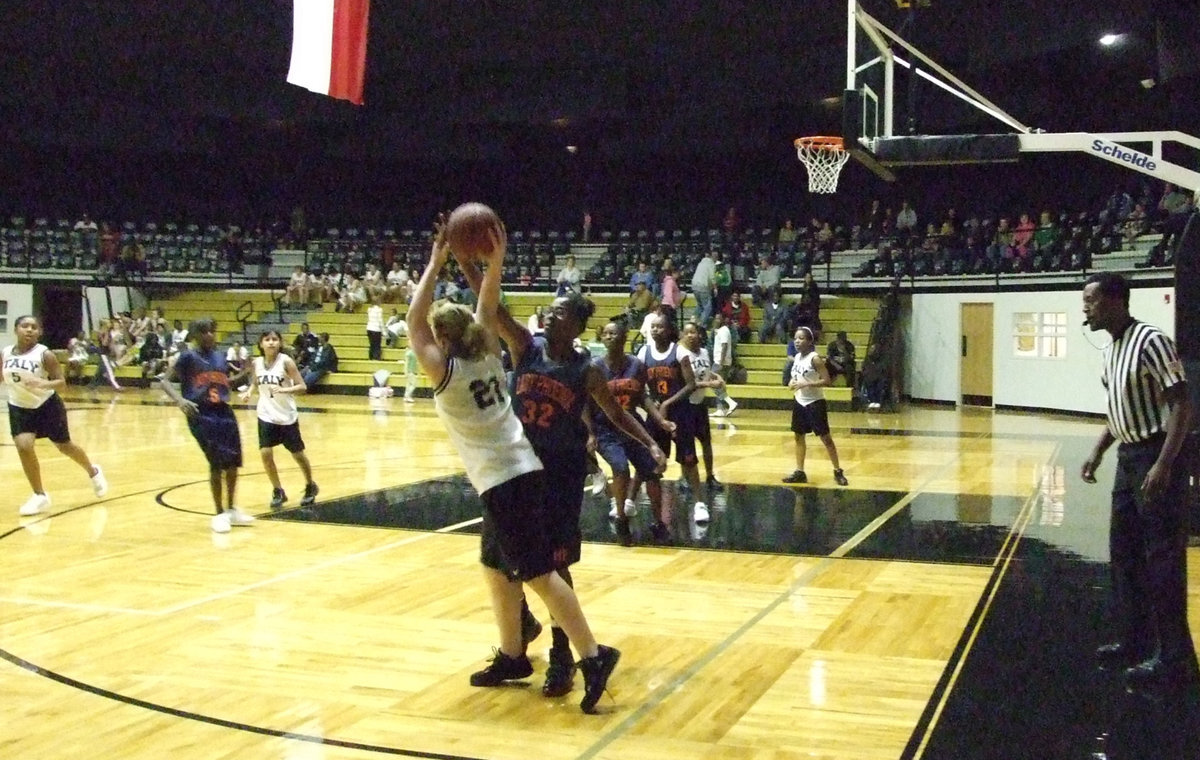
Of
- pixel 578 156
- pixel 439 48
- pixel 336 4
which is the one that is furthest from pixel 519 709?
pixel 578 156

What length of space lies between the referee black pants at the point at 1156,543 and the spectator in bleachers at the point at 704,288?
62.5ft

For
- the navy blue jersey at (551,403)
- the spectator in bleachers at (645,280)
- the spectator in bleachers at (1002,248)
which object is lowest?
the navy blue jersey at (551,403)

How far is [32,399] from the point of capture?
9.95 m

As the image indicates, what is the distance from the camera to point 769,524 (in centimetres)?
954

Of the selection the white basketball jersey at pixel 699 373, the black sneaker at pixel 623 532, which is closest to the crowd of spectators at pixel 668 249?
the white basketball jersey at pixel 699 373

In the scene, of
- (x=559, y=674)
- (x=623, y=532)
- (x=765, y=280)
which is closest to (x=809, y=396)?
(x=623, y=532)

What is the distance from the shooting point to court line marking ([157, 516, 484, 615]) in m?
6.67

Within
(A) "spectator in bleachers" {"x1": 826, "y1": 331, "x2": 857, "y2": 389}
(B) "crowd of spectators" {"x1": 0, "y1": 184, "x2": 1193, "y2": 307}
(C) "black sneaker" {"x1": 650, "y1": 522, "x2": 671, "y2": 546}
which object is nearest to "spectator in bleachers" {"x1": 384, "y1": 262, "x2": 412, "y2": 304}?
(B) "crowd of spectators" {"x1": 0, "y1": 184, "x2": 1193, "y2": 307}

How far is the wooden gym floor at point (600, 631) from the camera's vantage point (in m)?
4.46

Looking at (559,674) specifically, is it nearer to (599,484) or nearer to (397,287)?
(599,484)

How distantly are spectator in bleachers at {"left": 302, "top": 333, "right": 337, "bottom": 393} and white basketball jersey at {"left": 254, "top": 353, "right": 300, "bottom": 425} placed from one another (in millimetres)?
15955

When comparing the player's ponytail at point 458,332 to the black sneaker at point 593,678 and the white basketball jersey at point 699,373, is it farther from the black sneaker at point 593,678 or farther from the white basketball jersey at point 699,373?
the white basketball jersey at point 699,373

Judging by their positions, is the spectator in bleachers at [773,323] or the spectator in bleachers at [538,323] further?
the spectator in bleachers at [773,323]

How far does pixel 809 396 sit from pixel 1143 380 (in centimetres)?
692
